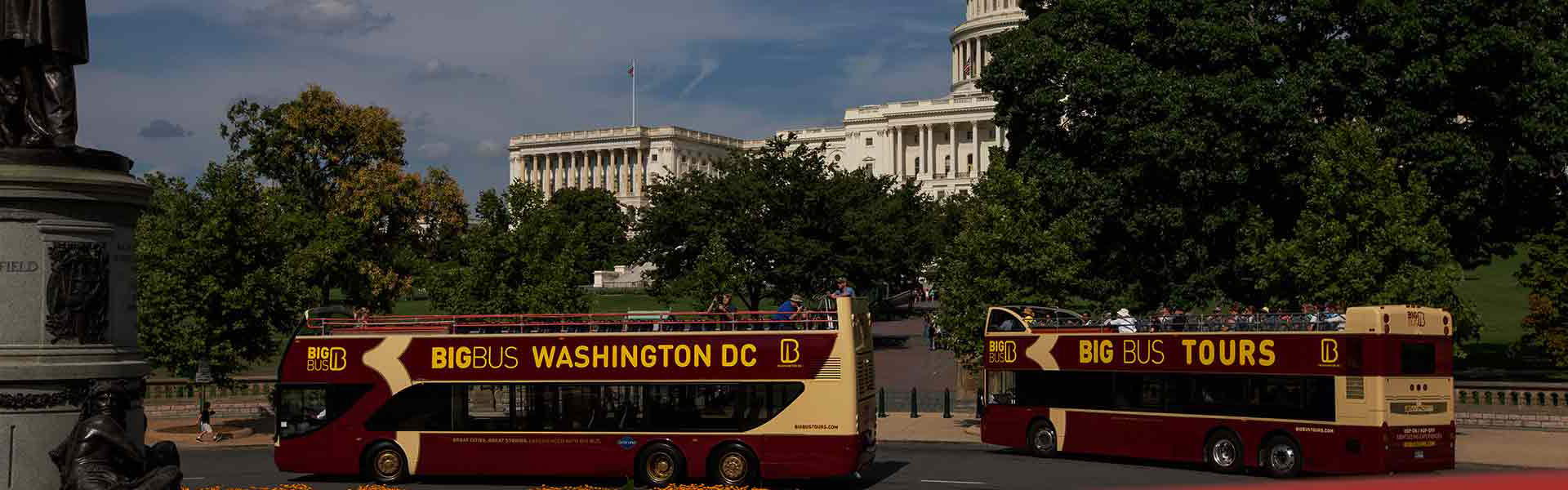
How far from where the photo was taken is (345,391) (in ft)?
84.0

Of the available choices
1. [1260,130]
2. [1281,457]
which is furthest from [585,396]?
[1260,130]

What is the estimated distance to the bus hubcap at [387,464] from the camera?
2558cm

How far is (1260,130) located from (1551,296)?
28.5 feet

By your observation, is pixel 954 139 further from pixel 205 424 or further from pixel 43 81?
pixel 43 81

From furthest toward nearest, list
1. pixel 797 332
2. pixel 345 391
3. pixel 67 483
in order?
pixel 345 391 → pixel 797 332 → pixel 67 483

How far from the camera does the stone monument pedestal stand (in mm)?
13312

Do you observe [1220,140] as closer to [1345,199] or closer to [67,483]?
[1345,199]

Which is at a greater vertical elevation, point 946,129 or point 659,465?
point 946,129

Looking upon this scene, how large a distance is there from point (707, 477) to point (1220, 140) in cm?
2047

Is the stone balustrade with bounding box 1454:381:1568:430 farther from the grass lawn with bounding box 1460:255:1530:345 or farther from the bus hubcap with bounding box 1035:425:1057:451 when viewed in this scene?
the grass lawn with bounding box 1460:255:1530:345

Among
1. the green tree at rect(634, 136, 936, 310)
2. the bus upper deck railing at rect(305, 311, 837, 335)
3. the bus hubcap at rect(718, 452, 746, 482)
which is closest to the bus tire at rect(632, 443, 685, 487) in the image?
the bus hubcap at rect(718, 452, 746, 482)

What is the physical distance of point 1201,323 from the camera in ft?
88.4

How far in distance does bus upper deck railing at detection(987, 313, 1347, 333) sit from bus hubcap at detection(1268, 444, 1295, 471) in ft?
6.91

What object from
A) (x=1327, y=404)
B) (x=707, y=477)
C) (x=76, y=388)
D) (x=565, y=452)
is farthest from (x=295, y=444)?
(x=1327, y=404)
